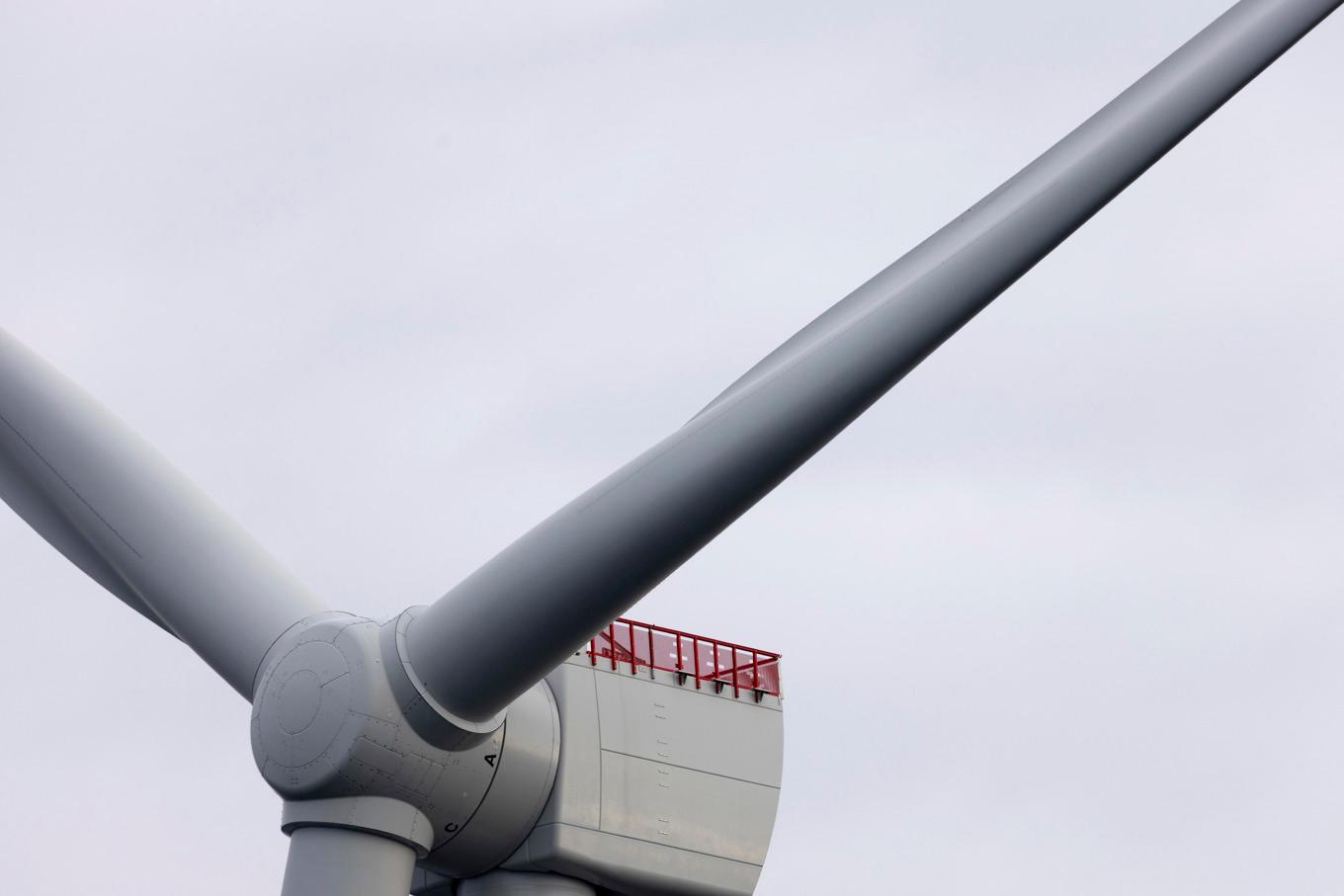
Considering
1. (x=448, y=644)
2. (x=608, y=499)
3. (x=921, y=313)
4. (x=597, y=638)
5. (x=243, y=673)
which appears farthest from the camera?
(x=597, y=638)

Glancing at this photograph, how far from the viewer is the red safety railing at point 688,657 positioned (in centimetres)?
1903

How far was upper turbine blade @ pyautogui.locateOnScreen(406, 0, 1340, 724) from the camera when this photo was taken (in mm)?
13789

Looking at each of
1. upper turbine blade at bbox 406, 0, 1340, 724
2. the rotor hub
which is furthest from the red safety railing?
upper turbine blade at bbox 406, 0, 1340, 724

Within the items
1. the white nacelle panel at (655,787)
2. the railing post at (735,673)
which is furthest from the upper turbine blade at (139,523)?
the railing post at (735,673)

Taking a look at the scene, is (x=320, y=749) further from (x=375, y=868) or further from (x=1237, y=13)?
(x=1237, y=13)

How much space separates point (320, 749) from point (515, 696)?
1.62m

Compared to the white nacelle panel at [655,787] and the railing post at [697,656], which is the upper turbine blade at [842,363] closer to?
the white nacelle panel at [655,787]

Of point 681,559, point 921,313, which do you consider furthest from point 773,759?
point 921,313

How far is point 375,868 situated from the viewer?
1608 cm

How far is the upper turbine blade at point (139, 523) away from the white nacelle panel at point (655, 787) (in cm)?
272

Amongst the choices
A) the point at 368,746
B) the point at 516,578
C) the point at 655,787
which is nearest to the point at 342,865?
the point at 368,746

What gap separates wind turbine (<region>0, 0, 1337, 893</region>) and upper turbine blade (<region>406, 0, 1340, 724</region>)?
18 mm

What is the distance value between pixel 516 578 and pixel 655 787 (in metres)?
4.04

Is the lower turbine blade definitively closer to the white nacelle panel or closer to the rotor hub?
the rotor hub
